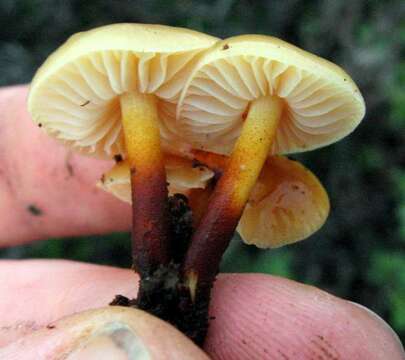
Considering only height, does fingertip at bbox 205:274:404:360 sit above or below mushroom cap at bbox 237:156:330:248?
below

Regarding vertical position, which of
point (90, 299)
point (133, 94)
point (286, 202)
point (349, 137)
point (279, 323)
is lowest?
point (90, 299)

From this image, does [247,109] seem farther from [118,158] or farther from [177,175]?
[118,158]

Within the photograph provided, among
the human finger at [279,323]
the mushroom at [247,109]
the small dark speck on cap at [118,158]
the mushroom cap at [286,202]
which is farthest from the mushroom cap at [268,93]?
the human finger at [279,323]

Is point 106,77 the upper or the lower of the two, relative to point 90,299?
upper

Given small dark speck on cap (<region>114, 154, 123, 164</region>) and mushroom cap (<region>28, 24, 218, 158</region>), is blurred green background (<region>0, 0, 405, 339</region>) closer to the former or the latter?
small dark speck on cap (<region>114, 154, 123, 164</region>)

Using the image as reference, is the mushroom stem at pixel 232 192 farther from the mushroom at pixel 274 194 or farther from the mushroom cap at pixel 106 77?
the mushroom cap at pixel 106 77

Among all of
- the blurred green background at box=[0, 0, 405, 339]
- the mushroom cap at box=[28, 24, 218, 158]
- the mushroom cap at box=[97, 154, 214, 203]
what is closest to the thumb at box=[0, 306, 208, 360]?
the mushroom cap at box=[97, 154, 214, 203]

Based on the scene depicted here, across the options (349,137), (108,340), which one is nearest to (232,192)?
(108,340)
